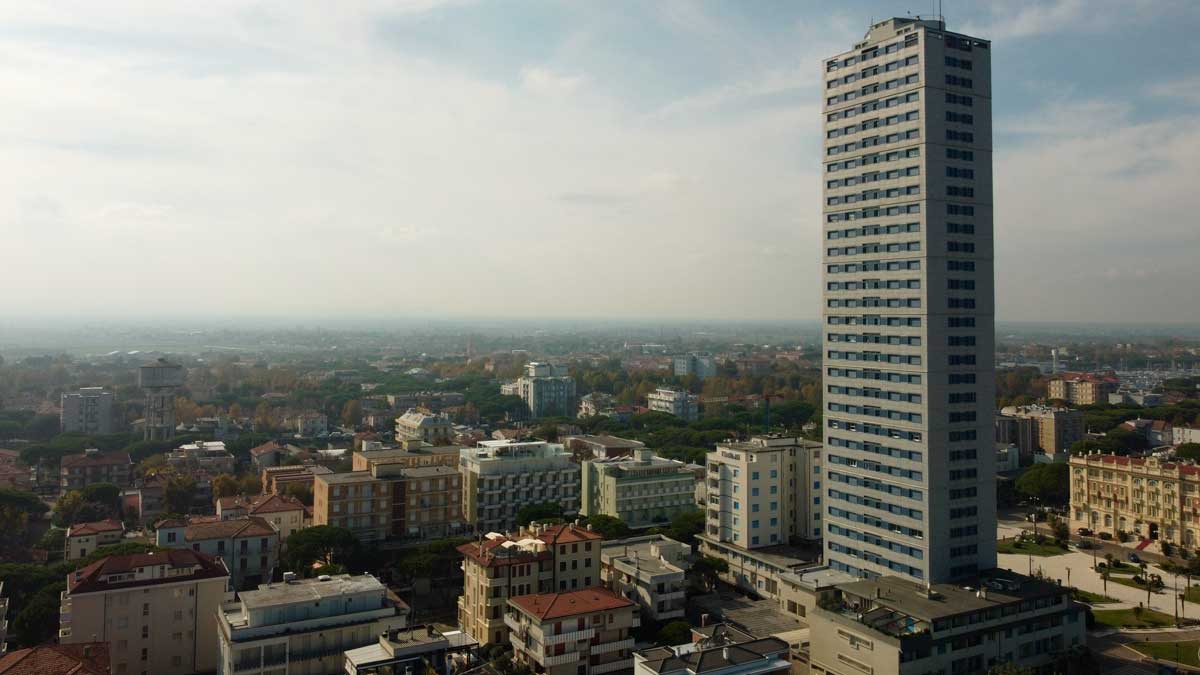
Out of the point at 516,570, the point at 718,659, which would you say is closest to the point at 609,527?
the point at 516,570

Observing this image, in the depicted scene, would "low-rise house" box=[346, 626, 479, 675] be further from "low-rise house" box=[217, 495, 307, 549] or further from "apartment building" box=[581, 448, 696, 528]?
"apartment building" box=[581, 448, 696, 528]

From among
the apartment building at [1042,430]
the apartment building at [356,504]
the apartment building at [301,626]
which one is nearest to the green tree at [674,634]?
the apartment building at [301,626]

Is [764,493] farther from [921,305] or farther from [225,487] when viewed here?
[225,487]

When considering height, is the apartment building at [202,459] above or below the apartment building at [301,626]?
below

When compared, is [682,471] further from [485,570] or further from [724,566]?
[485,570]

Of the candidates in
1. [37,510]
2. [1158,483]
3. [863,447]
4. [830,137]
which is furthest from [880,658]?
[37,510]

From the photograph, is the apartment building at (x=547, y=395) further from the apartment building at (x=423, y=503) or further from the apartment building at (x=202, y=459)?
the apartment building at (x=423, y=503)
